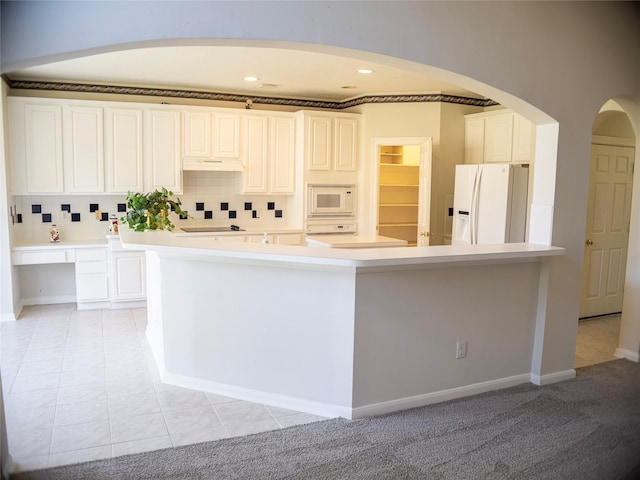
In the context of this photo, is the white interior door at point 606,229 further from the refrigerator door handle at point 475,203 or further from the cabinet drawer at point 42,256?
the cabinet drawer at point 42,256

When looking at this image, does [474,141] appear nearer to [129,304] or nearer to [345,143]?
[345,143]

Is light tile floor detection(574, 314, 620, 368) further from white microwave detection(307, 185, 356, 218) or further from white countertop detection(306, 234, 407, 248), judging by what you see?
white microwave detection(307, 185, 356, 218)

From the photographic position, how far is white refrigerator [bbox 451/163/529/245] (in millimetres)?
5250

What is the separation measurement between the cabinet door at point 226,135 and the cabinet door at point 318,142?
2.87 feet

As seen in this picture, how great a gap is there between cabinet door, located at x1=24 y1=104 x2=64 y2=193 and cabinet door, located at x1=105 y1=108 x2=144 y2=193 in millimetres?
508

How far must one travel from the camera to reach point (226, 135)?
20.9 feet

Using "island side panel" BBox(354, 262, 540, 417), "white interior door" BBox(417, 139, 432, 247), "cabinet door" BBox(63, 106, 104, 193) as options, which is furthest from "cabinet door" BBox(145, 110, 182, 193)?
"island side panel" BBox(354, 262, 540, 417)

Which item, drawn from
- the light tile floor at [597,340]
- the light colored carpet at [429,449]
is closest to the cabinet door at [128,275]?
the light colored carpet at [429,449]

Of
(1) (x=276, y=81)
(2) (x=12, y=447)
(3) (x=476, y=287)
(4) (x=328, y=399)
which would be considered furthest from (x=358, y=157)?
(2) (x=12, y=447)

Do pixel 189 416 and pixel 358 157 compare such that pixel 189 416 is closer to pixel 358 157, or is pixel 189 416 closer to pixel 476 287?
pixel 476 287

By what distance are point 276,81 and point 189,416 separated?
13.2 ft

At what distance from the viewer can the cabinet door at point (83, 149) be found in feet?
18.8

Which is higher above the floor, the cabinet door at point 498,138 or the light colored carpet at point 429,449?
the cabinet door at point 498,138

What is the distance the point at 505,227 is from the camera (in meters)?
5.24
